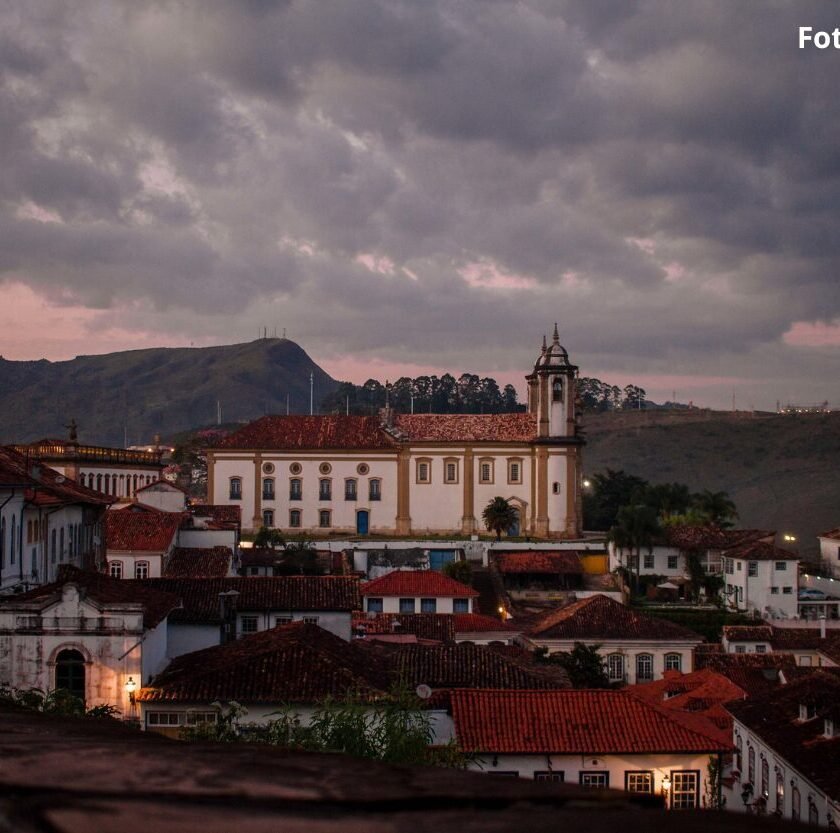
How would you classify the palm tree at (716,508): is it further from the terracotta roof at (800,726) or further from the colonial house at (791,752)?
the colonial house at (791,752)

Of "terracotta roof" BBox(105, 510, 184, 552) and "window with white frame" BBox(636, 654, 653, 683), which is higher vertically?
"terracotta roof" BBox(105, 510, 184, 552)

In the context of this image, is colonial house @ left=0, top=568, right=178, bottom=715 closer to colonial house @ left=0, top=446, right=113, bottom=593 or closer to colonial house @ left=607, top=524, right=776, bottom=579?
colonial house @ left=0, top=446, right=113, bottom=593

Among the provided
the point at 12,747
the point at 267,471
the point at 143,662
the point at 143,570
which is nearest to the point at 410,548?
the point at 267,471

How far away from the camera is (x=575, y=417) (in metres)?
71.9

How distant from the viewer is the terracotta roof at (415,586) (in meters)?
45.3

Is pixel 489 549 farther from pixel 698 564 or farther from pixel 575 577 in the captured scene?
pixel 698 564

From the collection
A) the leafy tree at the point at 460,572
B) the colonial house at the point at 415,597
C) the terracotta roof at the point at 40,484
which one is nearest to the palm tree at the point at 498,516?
the leafy tree at the point at 460,572

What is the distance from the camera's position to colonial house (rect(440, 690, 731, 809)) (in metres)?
19.7

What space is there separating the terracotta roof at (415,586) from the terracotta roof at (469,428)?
25.1 m

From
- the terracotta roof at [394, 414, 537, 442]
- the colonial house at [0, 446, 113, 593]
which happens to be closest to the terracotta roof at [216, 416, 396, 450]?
the terracotta roof at [394, 414, 537, 442]

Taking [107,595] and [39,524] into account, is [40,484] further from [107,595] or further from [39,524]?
[107,595]

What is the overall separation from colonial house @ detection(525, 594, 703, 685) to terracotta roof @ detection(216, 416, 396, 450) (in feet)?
108

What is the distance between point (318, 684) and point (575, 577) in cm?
3962

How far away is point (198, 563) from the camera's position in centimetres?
4212
